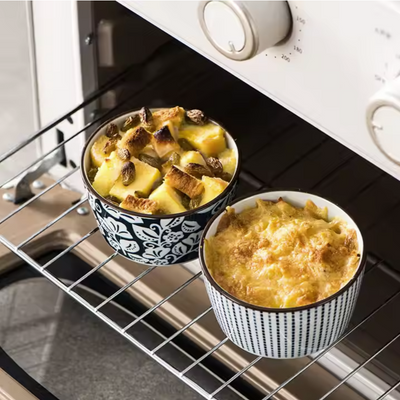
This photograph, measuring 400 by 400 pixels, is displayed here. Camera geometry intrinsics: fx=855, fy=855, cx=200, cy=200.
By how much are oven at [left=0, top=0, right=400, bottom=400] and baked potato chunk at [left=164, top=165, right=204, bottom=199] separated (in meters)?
0.09

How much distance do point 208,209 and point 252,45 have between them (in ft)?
0.61

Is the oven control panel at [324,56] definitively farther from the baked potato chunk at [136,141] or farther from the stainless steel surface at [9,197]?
the stainless steel surface at [9,197]

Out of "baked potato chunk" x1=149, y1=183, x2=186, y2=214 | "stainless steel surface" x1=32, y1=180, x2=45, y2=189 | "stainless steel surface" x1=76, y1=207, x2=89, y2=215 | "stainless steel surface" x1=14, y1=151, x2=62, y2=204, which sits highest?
"baked potato chunk" x1=149, y1=183, x2=186, y2=214

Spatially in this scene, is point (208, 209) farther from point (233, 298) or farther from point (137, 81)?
point (137, 81)

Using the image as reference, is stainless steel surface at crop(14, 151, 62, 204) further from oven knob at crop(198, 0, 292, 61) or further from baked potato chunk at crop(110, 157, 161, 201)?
oven knob at crop(198, 0, 292, 61)

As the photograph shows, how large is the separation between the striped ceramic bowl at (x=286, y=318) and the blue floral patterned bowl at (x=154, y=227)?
19 mm

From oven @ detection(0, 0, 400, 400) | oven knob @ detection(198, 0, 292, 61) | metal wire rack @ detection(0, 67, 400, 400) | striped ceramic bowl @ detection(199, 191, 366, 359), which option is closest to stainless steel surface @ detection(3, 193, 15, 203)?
oven @ detection(0, 0, 400, 400)

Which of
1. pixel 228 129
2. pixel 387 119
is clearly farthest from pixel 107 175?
pixel 387 119

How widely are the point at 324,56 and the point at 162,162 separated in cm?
23

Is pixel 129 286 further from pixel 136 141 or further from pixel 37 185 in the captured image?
pixel 37 185

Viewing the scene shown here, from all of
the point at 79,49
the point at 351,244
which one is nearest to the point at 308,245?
the point at 351,244

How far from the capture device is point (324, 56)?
0.54m

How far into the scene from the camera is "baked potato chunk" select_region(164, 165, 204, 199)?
0.69 metres

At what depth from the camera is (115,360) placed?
0.95 m
